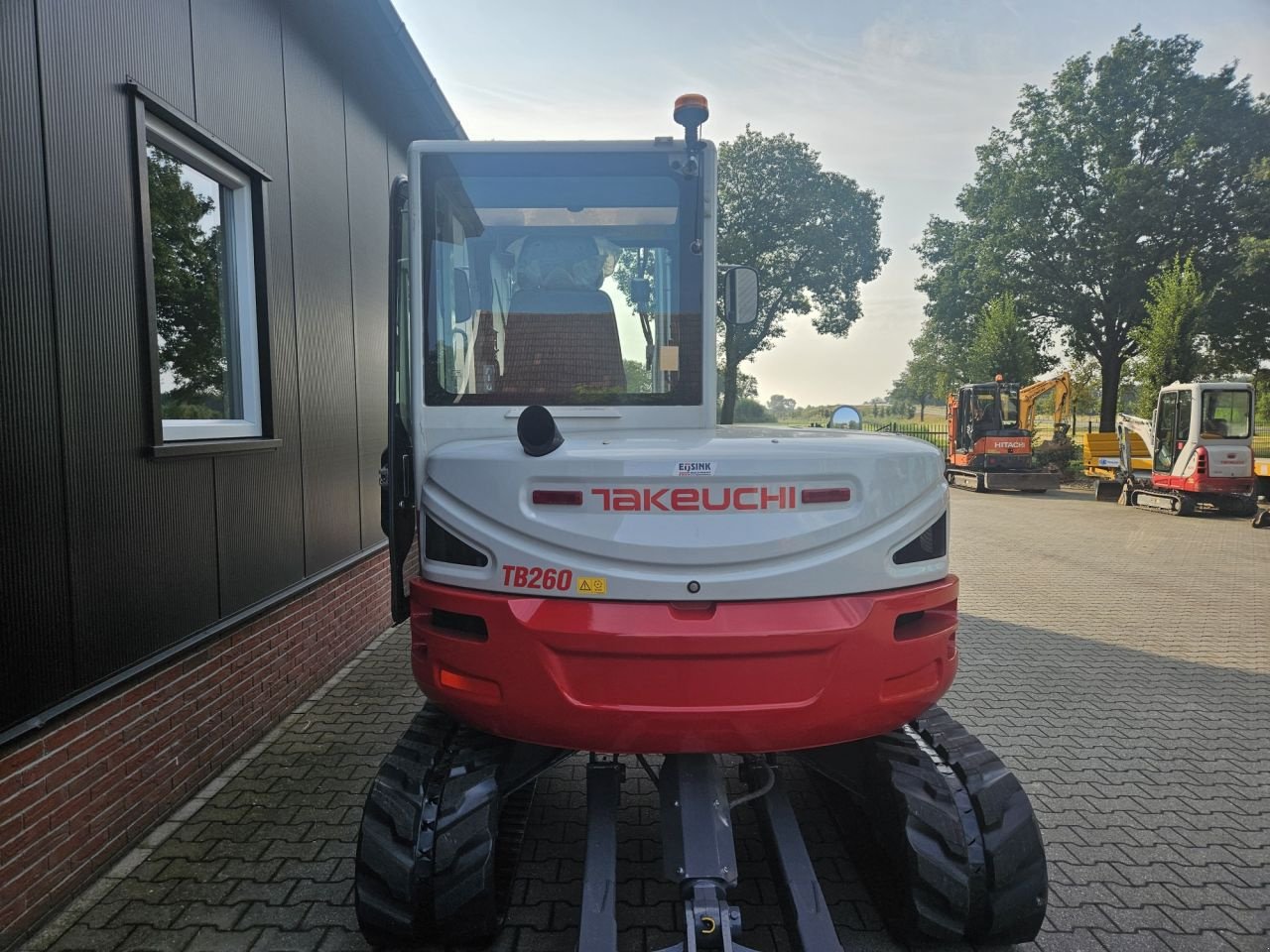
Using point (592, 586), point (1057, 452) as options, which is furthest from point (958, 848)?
point (1057, 452)

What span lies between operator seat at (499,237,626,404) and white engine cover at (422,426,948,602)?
87 centimetres

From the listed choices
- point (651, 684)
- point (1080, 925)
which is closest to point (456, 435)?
point (651, 684)

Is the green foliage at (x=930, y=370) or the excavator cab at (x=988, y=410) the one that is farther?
the green foliage at (x=930, y=370)

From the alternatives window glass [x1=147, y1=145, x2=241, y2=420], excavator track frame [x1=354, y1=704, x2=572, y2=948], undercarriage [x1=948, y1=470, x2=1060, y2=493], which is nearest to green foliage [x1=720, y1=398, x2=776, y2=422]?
window glass [x1=147, y1=145, x2=241, y2=420]

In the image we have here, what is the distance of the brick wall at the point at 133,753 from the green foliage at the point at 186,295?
1316mm

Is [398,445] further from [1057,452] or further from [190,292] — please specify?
[1057,452]

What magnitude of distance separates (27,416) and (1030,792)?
4671 millimetres

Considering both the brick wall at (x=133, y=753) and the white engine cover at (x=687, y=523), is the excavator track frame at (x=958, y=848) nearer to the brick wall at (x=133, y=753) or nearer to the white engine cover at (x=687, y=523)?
the white engine cover at (x=687, y=523)

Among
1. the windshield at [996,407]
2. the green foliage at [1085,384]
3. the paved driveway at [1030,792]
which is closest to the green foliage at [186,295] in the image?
the paved driveway at [1030,792]

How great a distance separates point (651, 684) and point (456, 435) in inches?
56.0

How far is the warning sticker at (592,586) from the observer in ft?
8.00

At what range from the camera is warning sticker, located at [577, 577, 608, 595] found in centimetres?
244

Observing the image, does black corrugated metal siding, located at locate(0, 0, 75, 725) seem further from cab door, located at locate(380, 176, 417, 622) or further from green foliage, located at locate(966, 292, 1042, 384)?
green foliage, located at locate(966, 292, 1042, 384)

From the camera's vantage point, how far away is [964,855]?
2709mm
